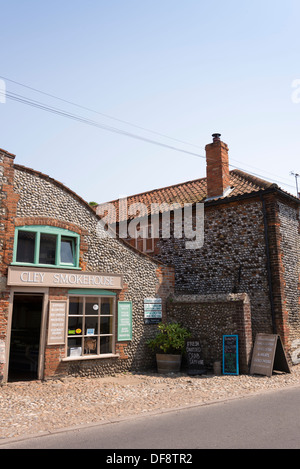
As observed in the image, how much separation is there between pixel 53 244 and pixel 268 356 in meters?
7.53

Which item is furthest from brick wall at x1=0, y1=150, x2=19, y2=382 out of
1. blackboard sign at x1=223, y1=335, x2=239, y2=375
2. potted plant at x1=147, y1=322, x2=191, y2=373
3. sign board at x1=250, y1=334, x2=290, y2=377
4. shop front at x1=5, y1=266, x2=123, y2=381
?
sign board at x1=250, y1=334, x2=290, y2=377

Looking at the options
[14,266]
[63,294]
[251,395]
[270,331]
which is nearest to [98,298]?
[63,294]

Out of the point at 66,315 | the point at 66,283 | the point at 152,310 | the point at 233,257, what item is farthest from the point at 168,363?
the point at 233,257

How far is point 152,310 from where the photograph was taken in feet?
43.8

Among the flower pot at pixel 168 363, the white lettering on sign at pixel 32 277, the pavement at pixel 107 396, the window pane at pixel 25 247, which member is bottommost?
the pavement at pixel 107 396

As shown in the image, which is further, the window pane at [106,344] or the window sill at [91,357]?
the window pane at [106,344]

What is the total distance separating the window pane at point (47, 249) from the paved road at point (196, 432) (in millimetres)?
5826

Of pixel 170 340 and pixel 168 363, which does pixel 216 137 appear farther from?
pixel 168 363

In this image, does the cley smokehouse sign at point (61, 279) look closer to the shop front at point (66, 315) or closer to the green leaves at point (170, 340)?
the shop front at point (66, 315)

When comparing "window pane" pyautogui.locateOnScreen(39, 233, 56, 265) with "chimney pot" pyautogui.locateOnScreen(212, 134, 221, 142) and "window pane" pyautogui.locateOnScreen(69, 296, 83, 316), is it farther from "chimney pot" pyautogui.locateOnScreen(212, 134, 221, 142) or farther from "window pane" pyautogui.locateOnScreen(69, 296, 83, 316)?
"chimney pot" pyautogui.locateOnScreen(212, 134, 221, 142)

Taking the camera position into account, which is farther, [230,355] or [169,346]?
[169,346]

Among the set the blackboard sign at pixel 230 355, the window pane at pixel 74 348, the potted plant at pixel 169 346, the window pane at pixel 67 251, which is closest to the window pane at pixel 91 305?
the window pane at pixel 74 348

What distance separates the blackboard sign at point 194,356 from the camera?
12418mm
